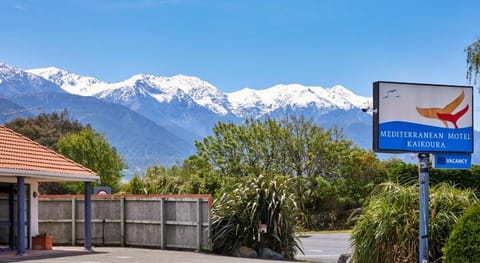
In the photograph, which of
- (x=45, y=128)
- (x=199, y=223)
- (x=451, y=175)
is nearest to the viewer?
(x=199, y=223)

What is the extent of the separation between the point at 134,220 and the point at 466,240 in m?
16.4

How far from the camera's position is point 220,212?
24.2m

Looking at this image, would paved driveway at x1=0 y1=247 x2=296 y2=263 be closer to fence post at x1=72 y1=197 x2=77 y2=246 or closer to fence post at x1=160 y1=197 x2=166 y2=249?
fence post at x1=160 y1=197 x2=166 y2=249

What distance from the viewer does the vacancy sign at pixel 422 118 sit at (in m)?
15.4

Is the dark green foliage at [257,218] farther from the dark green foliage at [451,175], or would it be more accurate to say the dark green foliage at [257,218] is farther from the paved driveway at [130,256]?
the dark green foliage at [451,175]

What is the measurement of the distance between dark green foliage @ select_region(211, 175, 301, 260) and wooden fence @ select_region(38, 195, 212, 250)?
472 millimetres

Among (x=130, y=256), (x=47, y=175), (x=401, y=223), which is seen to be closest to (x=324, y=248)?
(x=130, y=256)

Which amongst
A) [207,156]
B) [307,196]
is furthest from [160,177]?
[307,196]

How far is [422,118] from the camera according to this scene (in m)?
15.7

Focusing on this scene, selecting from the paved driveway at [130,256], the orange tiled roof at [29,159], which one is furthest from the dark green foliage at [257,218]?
the orange tiled roof at [29,159]

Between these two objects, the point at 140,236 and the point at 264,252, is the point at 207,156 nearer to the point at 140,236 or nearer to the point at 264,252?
the point at 140,236

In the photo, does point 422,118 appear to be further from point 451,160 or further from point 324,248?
point 324,248

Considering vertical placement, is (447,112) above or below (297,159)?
Answer: above

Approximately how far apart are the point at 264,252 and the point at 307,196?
822 inches
